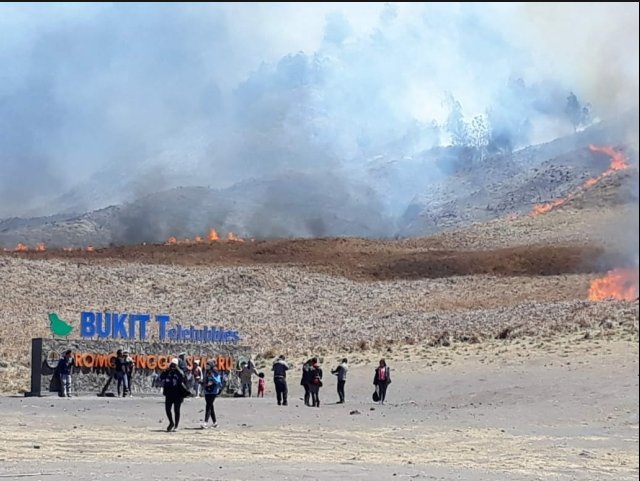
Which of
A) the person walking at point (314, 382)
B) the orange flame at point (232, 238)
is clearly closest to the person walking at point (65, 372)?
the person walking at point (314, 382)

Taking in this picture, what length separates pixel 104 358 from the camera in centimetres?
3212

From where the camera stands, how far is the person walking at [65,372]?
2967cm

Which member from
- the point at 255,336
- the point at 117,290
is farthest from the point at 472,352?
the point at 117,290

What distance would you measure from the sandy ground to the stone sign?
1.21 metres

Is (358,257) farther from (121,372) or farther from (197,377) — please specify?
(121,372)

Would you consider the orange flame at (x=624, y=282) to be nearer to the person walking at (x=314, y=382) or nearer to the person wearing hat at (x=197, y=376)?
the person walking at (x=314, y=382)

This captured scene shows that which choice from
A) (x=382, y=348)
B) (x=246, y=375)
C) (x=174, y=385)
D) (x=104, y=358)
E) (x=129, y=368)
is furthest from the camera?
(x=382, y=348)

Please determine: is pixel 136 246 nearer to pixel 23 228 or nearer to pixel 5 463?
pixel 23 228

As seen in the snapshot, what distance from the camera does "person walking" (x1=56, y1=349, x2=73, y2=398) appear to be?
29672mm

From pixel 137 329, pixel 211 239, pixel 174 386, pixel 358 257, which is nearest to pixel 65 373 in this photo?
pixel 137 329

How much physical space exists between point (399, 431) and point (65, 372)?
9.75 meters

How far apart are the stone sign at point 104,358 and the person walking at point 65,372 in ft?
1.03

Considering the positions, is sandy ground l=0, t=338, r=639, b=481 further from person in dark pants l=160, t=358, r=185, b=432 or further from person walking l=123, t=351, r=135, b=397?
person walking l=123, t=351, r=135, b=397

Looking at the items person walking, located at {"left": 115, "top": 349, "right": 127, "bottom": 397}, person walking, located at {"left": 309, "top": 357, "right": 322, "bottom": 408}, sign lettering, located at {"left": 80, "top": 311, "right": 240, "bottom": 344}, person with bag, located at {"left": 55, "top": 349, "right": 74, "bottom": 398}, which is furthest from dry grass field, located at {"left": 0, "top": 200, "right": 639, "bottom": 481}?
person walking, located at {"left": 115, "top": 349, "right": 127, "bottom": 397}
